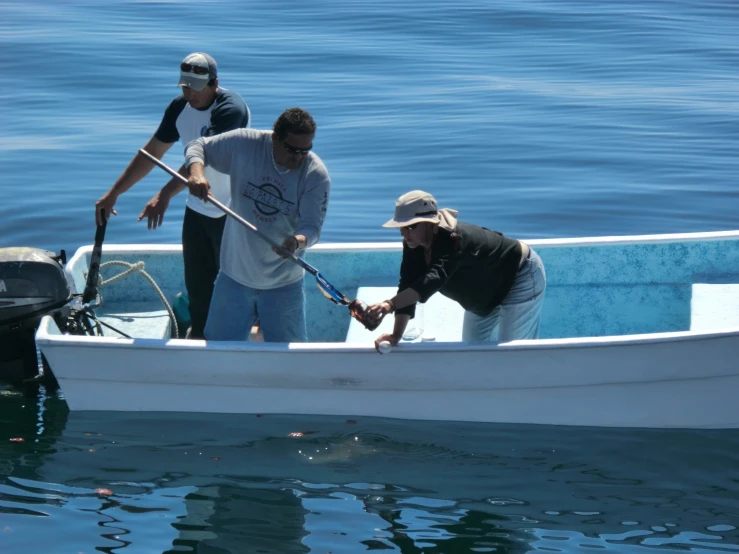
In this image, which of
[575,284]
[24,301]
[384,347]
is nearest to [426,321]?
[575,284]

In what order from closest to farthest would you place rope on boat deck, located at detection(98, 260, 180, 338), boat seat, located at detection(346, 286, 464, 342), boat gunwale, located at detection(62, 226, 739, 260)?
1. rope on boat deck, located at detection(98, 260, 180, 338)
2. boat seat, located at detection(346, 286, 464, 342)
3. boat gunwale, located at detection(62, 226, 739, 260)

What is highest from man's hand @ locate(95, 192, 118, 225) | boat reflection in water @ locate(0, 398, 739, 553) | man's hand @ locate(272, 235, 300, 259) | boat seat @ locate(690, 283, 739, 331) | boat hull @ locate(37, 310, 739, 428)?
man's hand @ locate(95, 192, 118, 225)

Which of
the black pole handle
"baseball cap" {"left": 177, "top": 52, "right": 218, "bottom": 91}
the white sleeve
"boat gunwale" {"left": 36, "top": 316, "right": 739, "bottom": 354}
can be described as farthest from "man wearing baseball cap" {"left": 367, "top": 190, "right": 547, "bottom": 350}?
the black pole handle

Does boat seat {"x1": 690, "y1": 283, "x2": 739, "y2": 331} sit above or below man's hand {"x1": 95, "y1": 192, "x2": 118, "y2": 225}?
below

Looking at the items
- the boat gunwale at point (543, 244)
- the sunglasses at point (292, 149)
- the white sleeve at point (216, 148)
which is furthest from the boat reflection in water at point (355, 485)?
the sunglasses at point (292, 149)

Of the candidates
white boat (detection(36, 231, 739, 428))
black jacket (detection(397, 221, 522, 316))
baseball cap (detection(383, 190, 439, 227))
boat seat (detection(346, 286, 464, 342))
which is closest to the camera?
baseball cap (detection(383, 190, 439, 227))

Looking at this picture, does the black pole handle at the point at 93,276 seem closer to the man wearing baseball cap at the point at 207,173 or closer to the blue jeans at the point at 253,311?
the man wearing baseball cap at the point at 207,173

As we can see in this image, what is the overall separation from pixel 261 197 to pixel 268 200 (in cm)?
4

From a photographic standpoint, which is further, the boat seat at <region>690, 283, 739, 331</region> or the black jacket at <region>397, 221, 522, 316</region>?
the boat seat at <region>690, 283, 739, 331</region>

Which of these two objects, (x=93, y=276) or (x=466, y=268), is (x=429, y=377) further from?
(x=93, y=276)

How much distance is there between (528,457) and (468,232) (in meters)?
1.40

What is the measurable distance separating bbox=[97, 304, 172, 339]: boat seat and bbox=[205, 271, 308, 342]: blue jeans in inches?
43.5

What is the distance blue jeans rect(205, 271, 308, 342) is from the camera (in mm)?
5625

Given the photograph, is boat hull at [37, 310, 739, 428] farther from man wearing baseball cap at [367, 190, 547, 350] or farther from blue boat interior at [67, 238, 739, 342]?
blue boat interior at [67, 238, 739, 342]
